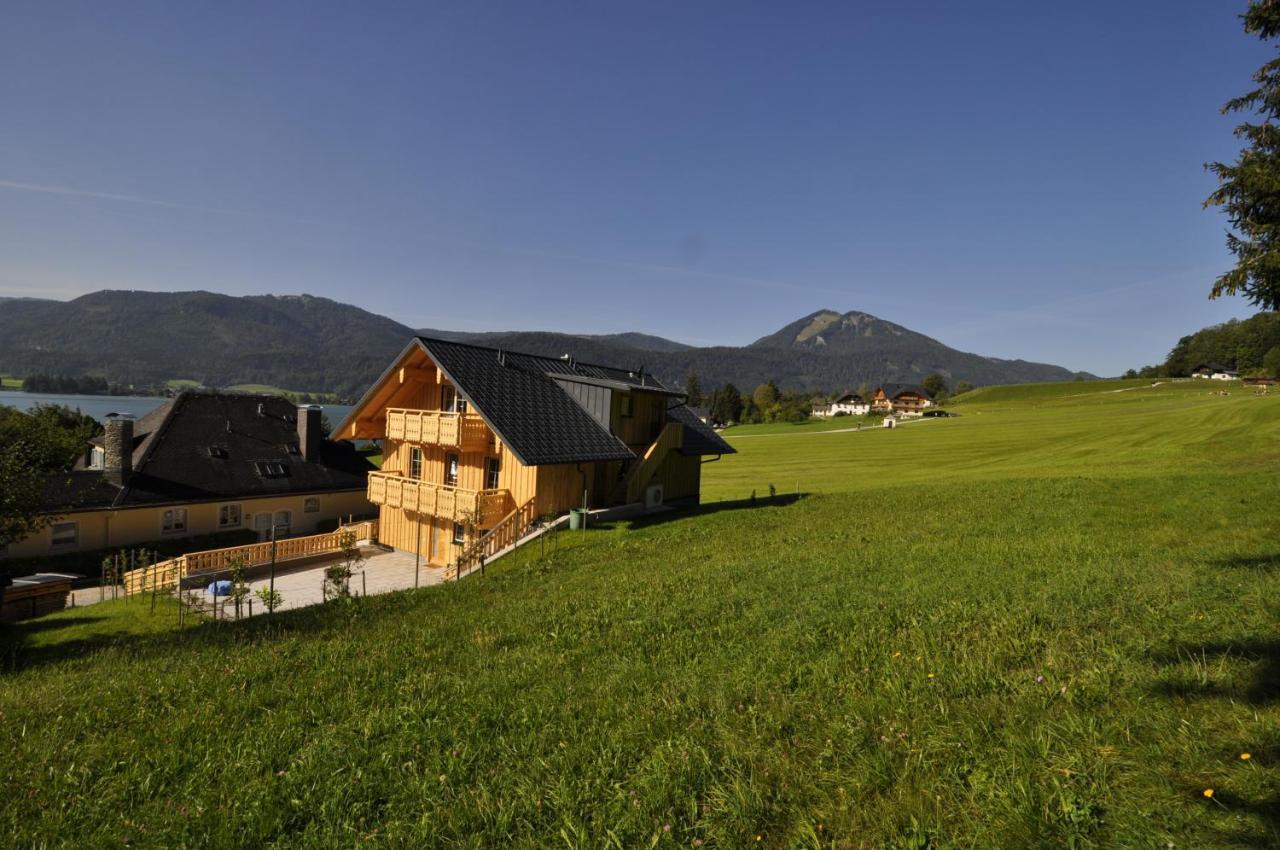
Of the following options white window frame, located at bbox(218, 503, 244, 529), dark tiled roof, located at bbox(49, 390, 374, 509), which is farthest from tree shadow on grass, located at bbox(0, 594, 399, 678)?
white window frame, located at bbox(218, 503, 244, 529)

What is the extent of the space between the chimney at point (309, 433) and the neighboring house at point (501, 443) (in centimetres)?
810

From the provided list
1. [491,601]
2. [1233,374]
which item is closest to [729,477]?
[491,601]

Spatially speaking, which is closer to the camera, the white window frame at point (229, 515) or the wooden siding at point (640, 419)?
the wooden siding at point (640, 419)

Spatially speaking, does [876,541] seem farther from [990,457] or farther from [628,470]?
[990,457]

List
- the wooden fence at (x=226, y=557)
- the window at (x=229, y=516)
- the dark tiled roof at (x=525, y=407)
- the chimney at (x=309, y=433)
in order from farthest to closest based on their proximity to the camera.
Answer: the chimney at (x=309, y=433), the window at (x=229, y=516), the wooden fence at (x=226, y=557), the dark tiled roof at (x=525, y=407)

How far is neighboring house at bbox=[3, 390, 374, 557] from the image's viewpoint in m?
27.5

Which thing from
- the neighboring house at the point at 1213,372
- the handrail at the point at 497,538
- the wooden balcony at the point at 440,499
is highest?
the neighboring house at the point at 1213,372

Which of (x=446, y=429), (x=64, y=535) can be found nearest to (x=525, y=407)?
(x=446, y=429)

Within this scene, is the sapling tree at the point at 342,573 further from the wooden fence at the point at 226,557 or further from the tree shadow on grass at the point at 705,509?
the tree shadow on grass at the point at 705,509

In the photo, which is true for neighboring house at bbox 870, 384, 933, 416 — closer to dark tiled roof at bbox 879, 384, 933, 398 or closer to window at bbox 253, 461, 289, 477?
dark tiled roof at bbox 879, 384, 933, 398

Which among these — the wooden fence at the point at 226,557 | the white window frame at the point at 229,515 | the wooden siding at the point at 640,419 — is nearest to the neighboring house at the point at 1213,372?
the wooden siding at the point at 640,419

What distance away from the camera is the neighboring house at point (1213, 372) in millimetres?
145875

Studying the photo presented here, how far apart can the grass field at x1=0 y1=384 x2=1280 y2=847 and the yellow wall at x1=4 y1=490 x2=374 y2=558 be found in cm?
1947

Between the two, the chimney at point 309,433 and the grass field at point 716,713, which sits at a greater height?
the chimney at point 309,433
